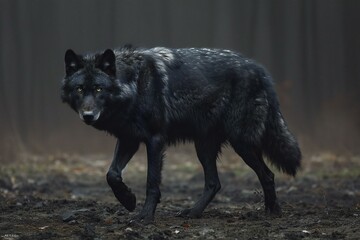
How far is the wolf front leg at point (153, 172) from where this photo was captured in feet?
23.6

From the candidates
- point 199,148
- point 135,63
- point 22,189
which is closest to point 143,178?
point 22,189

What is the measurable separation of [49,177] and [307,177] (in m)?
3.68

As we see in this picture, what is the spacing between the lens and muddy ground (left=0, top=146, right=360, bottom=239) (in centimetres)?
650

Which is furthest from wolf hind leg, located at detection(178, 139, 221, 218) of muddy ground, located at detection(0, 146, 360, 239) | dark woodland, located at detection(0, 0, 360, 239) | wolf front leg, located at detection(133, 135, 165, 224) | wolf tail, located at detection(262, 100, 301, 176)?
dark woodland, located at detection(0, 0, 360, 239)

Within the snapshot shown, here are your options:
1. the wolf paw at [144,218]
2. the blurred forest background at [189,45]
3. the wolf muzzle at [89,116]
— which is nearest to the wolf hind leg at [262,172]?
the wolf paw at [144,218]

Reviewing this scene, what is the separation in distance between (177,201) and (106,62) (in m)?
2.91

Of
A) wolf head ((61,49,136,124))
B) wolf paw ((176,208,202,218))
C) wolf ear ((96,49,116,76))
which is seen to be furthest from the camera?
wolf paw ((176,208,202,218))

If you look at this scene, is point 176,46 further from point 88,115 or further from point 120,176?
point 88,115

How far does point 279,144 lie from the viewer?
7.91 meters

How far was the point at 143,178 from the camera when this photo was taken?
12180mm

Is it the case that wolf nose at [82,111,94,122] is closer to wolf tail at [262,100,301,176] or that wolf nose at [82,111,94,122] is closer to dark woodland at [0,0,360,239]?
wolf tail at [262,100,301,176]

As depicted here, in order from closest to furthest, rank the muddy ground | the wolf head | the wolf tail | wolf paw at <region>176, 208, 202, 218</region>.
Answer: the muddy ground, the wolf head, wolf paw at <region>176, 208, 202, 218</region>, the wolf tail

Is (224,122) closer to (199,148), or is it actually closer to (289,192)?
(199,148)

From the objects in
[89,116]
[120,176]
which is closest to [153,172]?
[120,176]
